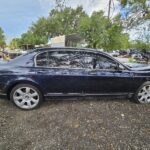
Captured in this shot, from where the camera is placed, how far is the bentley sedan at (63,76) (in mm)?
5027

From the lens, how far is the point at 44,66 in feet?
16.8

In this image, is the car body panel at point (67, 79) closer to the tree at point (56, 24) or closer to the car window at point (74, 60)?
the car window at point (74, 60)

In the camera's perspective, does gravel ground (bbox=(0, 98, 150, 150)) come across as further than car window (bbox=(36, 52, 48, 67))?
No

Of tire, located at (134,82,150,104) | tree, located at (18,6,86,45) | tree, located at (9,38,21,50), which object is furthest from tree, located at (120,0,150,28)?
tree, located at (9,38,21,50)

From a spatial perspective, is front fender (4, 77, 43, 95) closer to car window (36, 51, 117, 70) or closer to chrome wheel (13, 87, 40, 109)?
chrome wheel (13, 87, 40, 109)

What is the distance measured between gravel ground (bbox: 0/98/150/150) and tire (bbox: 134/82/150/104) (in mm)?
214

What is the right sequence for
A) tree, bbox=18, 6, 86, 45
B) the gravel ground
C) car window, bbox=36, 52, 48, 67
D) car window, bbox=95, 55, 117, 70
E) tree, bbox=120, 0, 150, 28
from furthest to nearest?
tree, bbox=18, 6, 86, 45 → tree, bbox=120, 0, 150, 28 → car window, bbox=95, 55, 117, 70 → car window, bbox=36, 52, 48, 67 → the gravel ground

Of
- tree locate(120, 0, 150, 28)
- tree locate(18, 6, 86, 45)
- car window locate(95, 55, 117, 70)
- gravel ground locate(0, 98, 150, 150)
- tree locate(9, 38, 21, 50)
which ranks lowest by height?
gravel ground locate(0, 98, 150, 150)

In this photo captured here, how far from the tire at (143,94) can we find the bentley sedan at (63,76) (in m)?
0.06

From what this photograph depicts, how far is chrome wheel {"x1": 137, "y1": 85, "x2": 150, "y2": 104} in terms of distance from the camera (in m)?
5.55

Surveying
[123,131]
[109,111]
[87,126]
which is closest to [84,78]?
[109,111]

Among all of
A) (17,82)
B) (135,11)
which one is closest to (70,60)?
(17,82)

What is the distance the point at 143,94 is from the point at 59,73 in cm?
240

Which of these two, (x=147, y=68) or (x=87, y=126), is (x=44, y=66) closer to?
(x=87, y=126)
